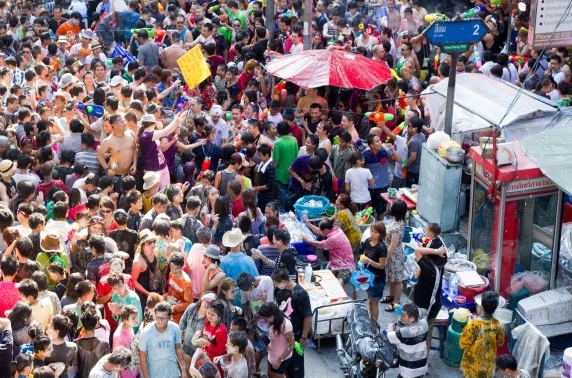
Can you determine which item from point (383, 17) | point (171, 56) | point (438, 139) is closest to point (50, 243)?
point (438, 139)

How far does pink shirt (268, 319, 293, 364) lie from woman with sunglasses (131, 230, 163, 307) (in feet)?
4.63

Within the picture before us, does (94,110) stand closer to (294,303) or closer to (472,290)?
(294,303)

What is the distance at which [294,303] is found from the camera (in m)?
10.0

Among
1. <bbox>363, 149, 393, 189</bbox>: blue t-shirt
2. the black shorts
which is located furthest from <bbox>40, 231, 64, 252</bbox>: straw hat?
<bbox>363, 149, 393, 189</bbox>: blue t-shirt

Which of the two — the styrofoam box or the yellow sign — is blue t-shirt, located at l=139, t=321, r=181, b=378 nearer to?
the styrofoam box

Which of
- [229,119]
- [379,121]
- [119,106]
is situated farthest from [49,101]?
[379,121]

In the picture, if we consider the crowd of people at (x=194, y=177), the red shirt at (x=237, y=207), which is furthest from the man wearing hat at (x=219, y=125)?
the red shirt at (x=237, y=207)

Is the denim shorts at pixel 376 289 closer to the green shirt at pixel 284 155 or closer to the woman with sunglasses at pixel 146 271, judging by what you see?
the woman with sunglasses at pixel 146 271

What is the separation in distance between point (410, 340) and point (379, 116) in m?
5.40

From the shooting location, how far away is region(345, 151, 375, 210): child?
509 inches

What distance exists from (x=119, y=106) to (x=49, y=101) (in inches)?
56.0

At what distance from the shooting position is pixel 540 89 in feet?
50.8

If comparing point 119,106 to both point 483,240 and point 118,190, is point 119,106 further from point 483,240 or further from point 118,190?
point 483,240

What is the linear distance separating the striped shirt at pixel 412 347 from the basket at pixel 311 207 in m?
3.16
